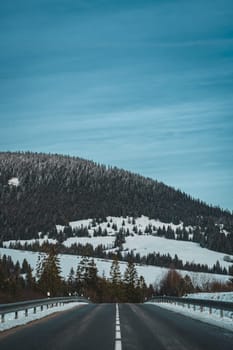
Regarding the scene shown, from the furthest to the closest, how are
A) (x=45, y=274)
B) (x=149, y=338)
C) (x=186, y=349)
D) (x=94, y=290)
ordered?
(x=94, y=290) < (x=45, y=274) < (x=149, y=338) < (x=186, y=349)

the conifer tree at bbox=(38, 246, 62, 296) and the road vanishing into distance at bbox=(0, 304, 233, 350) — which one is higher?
the conifer tree at bbox=(38, 246, 62, 296)

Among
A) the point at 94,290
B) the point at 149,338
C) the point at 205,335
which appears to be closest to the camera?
the point at 149,338

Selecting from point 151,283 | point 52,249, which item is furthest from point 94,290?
point 151,283

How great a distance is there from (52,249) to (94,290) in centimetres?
3021

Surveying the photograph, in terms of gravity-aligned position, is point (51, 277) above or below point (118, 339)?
above

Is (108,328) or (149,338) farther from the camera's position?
(108,328)

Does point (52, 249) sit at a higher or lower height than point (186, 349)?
higher

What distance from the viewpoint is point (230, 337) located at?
616 inches

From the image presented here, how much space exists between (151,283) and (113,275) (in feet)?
182

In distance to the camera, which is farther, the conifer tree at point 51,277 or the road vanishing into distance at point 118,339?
the conifer tree at point 51,277

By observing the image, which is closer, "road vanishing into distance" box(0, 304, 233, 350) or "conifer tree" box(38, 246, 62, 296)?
"road vanishing into distance" box(0, 304, 233, 350)

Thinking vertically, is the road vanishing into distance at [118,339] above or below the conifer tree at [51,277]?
below

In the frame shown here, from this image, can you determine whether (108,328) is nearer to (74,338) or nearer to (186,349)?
(74,338)

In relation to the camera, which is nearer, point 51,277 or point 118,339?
point 118,339
